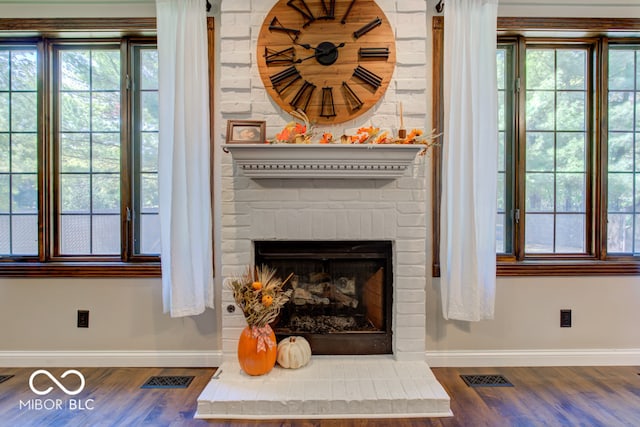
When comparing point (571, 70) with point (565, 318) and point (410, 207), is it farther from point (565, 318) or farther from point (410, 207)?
point (565, 318)

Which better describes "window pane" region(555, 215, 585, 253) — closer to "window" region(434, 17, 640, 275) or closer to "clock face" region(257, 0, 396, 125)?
"window" region(434, 17, 640, 275)

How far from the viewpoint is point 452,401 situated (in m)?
2.00

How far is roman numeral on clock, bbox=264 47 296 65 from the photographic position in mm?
2230

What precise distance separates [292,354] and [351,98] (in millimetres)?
1579

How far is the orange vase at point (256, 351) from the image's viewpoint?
202 cm

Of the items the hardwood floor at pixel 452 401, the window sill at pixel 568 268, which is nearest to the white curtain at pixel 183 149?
the hardwood floor at pixel 452 401

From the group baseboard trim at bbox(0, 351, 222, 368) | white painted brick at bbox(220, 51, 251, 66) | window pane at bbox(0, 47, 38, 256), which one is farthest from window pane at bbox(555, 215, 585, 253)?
window pane at bbox(0, 47, 38, 256)

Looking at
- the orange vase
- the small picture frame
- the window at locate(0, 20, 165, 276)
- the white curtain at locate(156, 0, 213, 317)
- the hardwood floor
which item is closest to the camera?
the hardwood floor

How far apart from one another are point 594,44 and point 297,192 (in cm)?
236

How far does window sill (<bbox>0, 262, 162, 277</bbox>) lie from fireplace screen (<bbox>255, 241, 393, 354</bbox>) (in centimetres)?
83

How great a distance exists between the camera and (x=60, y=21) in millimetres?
2465

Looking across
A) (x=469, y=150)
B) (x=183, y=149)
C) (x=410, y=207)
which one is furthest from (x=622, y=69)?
(x=183, y=149)

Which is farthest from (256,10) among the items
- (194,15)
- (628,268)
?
(628,268)

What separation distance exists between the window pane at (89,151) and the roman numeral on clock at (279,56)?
3.81 feet
